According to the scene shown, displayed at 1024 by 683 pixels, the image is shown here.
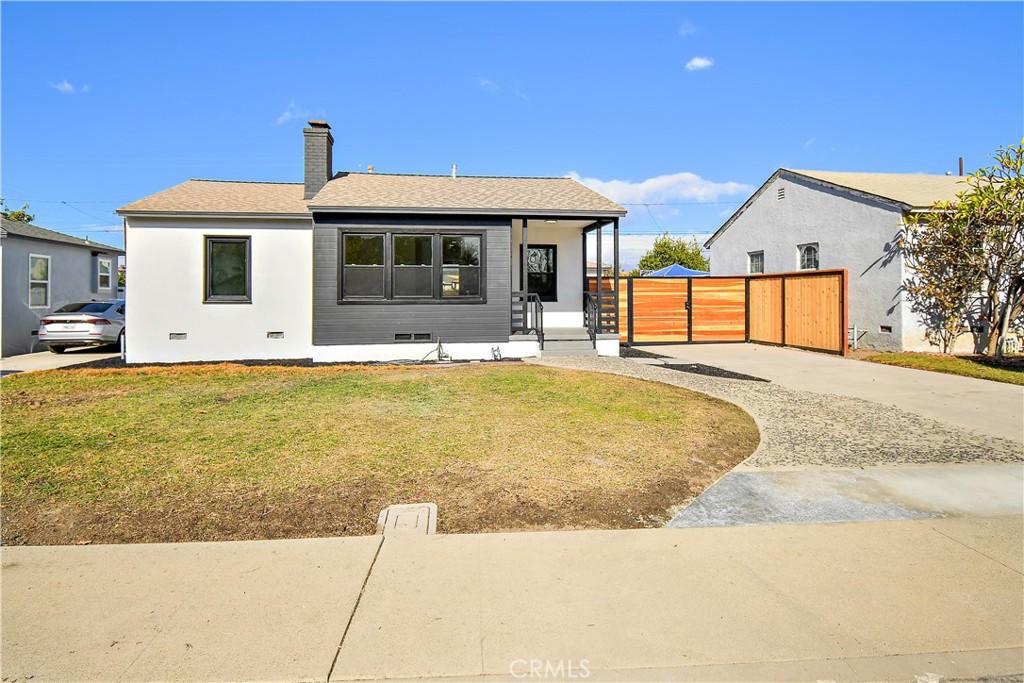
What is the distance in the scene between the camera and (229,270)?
13695 millimetres

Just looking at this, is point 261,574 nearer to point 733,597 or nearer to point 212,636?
point 212,636

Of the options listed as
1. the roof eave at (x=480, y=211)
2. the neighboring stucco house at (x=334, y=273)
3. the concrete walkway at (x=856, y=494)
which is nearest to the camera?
the concrete walkway at (x=856, y=494)

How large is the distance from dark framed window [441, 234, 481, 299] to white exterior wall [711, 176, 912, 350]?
33.5ft

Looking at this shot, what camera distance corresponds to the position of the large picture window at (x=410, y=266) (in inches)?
514

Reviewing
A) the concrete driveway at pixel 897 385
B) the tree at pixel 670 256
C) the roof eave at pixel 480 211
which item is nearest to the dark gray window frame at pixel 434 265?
the roof eave at pixel 480 211

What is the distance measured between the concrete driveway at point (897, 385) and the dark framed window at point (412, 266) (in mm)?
6400

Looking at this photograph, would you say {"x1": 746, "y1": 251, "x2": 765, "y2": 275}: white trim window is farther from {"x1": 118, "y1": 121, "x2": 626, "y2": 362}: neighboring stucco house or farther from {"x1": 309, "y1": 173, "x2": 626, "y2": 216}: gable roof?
{"x1": 118, "y1": 121, "x2": 626, "y2": 362}: neighboring stucco house

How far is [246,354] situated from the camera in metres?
13.7

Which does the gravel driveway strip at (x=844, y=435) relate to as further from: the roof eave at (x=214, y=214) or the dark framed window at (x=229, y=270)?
the dark framed window at (x=229, y=270)

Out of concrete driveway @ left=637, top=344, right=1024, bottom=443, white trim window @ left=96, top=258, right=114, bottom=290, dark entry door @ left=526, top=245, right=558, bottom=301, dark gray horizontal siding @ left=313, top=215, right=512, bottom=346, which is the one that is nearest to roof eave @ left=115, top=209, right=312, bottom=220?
dark gray horizontal siding @ left=313, top=215, right=512, bottom=346

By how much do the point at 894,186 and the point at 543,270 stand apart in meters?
10.7

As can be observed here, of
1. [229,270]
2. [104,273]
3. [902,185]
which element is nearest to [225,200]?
[229,270]

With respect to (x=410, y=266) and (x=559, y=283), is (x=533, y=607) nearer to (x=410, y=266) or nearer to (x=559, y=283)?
(x=410, y=266)

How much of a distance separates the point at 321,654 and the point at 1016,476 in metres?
5.81
